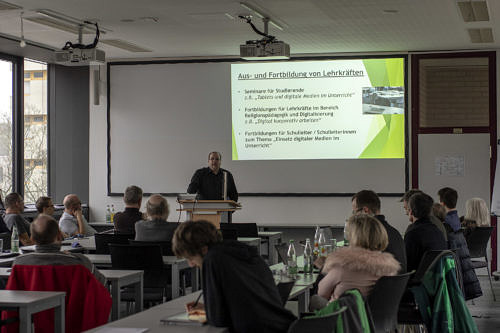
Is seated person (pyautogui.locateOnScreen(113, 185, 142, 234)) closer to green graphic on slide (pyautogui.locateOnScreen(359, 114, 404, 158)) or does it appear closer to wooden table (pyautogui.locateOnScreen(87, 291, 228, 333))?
wooden table (pyautogui.locateOnScreen(87, 291, 228, 333))

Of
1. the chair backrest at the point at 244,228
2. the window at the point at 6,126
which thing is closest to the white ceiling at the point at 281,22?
the window at the point at 6,126

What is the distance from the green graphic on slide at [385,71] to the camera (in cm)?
1092

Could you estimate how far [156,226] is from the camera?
6.66 meters

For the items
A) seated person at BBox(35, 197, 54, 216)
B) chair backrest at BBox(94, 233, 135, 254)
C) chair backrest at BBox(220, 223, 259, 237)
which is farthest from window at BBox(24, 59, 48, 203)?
chair backrest at BBox(94, 233, 135, 254)

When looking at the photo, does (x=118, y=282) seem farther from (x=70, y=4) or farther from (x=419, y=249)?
(x=70, y=4)

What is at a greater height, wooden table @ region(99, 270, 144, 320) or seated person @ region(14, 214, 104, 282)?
seated person @ region(14, 214, 104, 282)

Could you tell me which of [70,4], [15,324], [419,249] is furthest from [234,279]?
[70,4]

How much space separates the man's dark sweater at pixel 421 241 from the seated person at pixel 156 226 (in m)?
2.13

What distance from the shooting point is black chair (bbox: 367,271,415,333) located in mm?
4152

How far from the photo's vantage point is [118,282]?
5109 millimetres

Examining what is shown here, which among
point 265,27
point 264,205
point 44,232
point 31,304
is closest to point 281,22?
point 265,27

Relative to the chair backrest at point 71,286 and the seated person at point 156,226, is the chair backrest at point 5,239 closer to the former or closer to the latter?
the seated person at point 156,226

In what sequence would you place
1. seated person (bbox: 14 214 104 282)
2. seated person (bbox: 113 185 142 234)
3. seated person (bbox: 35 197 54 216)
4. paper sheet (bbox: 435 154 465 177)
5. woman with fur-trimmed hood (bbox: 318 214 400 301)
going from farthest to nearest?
1. paper sheet (bbox: 435 154 465 177)
2. seated person (bbox: 35 197 54 216)
3. seated person (bbox: 113 185 142 234)
4. seated person (bbox: 14 214 104 282)
5. woman with fur-trimmed hood (bbox: 318 214 400 301)

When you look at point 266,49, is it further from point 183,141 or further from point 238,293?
point 238,293
